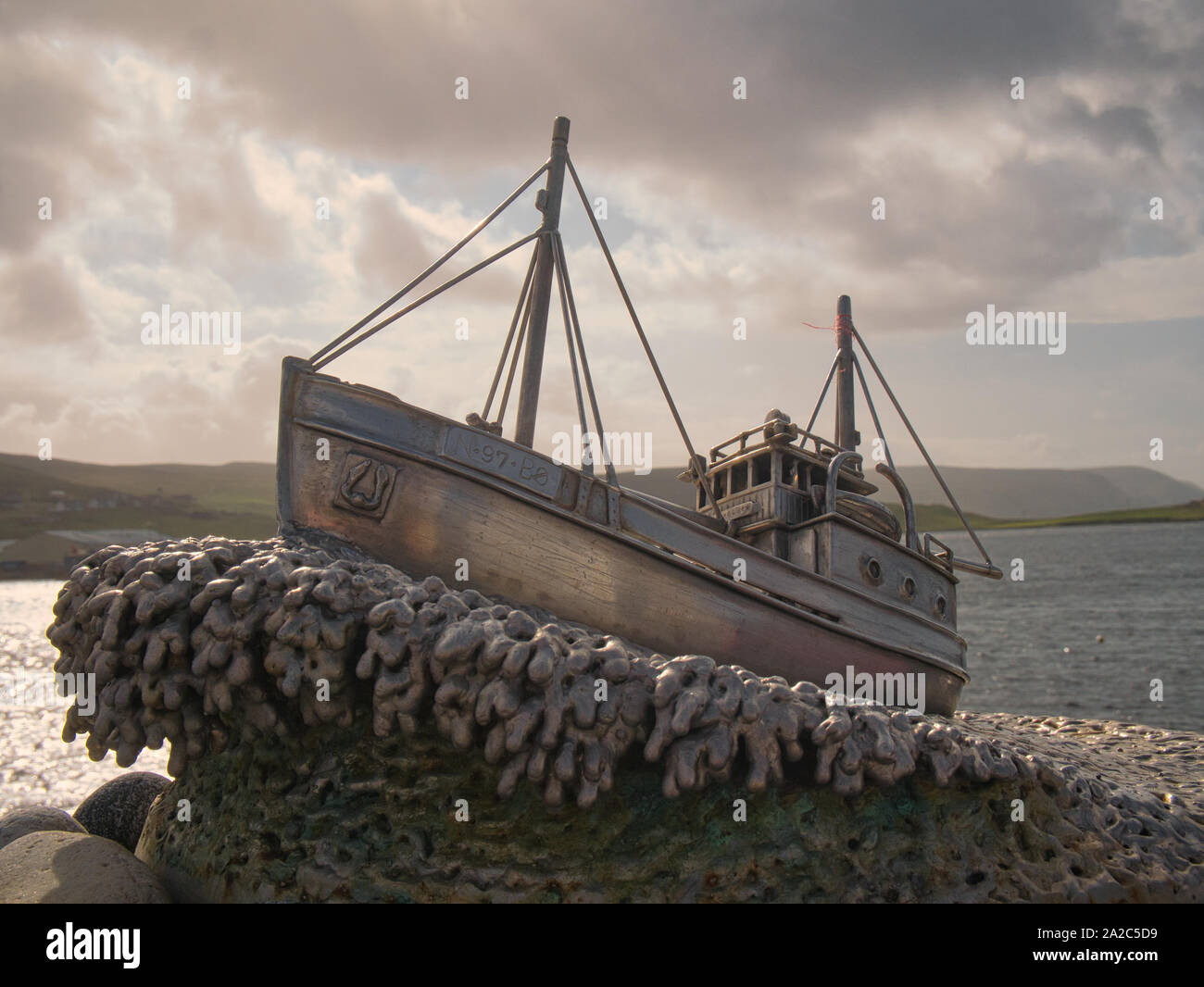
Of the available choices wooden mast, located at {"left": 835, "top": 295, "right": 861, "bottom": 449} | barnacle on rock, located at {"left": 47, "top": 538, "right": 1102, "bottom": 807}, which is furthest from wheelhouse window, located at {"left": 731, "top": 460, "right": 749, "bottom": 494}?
barnacle on rock, located at {"left": 47, "top": 538, "right": 1102, "bottom": 807}

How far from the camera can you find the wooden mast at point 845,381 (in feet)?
41.8

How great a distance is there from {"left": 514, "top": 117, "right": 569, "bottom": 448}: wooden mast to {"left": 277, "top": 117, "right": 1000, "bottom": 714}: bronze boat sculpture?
2 centimetres

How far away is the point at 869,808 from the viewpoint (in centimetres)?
454

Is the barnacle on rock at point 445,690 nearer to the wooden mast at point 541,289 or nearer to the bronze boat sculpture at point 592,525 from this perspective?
the bronze boat sculpture at point 592,525

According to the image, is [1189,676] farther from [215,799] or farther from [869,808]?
[215,799]

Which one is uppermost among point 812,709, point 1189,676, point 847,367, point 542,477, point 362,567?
point 847,367

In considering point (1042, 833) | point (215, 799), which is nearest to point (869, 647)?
point (1042, 833)

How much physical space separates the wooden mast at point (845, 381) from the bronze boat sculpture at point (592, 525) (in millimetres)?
2644

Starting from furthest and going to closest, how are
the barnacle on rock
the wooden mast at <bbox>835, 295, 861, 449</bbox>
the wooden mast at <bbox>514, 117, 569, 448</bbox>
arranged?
the wooden mast at <bbox>835, 295, 861, 449</bbox> < the wooden mast at <bbox>514, 117, 569, 448</bbox> < the barnacle on rock

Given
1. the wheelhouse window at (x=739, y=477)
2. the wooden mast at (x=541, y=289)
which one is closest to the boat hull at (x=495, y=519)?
the wooden mast at (x=541, y=289)

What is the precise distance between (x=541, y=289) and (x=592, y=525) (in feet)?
9.73

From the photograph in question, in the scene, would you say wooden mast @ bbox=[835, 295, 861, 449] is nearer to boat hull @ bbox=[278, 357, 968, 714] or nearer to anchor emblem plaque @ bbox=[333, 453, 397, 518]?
boat hull @ bbox=[278, 357, 968, 714]

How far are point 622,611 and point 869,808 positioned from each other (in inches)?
116

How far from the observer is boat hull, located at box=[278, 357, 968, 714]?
6.62 meters
